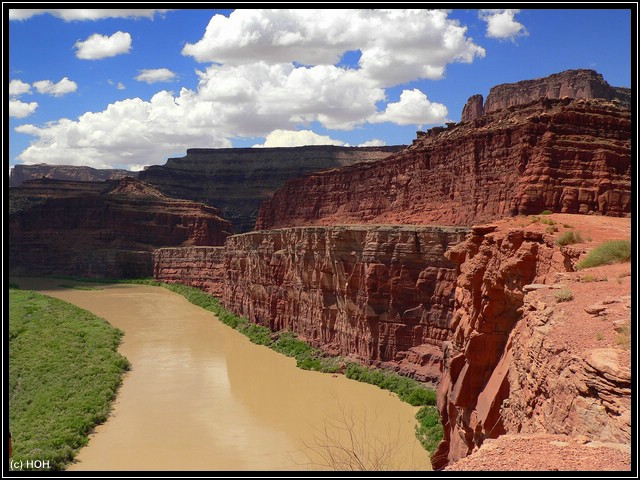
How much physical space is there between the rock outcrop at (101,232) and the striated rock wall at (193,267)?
171 inches

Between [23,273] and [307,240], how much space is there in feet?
210

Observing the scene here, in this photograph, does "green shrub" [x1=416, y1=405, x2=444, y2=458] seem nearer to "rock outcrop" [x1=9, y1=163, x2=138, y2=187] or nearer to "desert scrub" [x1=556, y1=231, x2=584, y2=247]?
"desert scrub" [x1=556, y1=231, x2=584, y2=247]

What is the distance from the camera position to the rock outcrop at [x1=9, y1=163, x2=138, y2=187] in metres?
167

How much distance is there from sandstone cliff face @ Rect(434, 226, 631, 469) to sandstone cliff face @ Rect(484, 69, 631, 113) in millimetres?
36786

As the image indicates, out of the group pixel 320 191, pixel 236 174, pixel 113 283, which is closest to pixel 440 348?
pixel 320 191

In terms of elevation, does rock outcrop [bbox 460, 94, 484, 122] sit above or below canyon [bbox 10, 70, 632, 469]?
above

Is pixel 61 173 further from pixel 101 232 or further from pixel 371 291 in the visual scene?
pixel 371 291

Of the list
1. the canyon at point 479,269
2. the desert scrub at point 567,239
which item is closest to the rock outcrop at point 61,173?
the canyon at point 479,269

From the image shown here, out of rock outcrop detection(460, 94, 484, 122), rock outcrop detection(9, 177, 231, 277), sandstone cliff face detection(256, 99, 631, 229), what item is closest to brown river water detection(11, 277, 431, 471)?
sandstone cliff face detection(256, 99, 631, 229)

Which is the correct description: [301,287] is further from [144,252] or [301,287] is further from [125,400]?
[144,252]

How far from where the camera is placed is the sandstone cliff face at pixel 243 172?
12338cm

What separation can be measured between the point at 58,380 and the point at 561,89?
184ft

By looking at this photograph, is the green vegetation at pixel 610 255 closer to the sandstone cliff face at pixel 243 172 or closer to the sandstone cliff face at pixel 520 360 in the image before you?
the sandstone cliff face at pixel 520 360

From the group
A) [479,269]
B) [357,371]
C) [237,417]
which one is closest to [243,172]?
[357,371]
